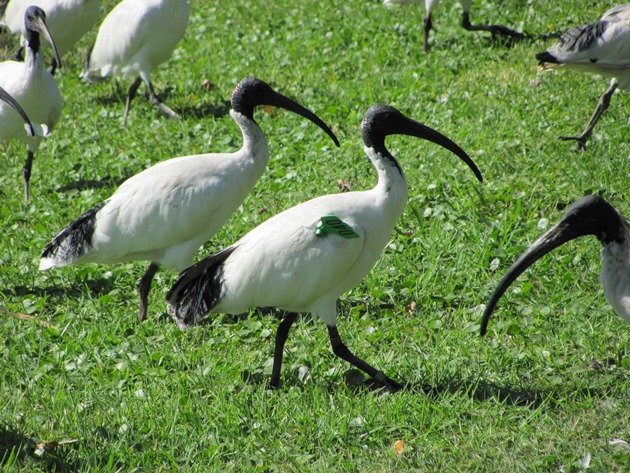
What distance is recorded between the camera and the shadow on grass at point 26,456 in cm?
433

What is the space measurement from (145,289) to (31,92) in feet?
10.5

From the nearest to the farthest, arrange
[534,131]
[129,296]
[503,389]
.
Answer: [503,389] < [129,296] < [534,131]

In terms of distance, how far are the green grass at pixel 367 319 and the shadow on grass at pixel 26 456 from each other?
0.01 metres

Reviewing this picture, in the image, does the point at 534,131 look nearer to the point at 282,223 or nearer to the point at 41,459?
the point at 282,223

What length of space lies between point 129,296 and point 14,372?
1201mm

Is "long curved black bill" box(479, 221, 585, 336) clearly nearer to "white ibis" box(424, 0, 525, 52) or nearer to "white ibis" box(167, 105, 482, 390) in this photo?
"white ibis" box(167, 105, 482, 390)

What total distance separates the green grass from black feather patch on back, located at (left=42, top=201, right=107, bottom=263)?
354 mm

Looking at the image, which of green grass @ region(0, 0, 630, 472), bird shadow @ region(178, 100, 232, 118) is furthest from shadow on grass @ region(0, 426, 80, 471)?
bird shadow @ region(178, 100, 232, 118)

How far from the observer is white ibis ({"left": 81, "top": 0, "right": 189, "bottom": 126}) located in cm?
988

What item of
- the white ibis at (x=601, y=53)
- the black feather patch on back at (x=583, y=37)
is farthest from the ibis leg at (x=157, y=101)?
the black feather patch on back at (x=583, y=37)

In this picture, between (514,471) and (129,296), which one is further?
(129,296)

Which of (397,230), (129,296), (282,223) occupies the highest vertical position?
(282,223)

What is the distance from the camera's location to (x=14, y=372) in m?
5.32

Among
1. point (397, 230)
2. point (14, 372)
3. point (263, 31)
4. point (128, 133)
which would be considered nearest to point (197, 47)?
point (263, 31)
